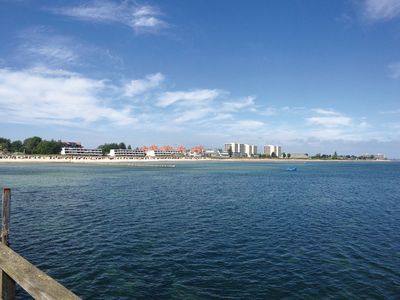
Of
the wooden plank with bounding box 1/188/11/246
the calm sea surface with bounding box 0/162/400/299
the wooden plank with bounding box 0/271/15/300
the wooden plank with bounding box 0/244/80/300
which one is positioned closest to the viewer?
the wooden plank with bounding box 0/244/80/300

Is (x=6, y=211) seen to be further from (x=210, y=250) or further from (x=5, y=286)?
(x=210, y=250)

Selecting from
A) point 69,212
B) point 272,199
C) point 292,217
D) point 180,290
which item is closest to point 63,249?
point 180,290

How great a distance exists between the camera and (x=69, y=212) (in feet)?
103

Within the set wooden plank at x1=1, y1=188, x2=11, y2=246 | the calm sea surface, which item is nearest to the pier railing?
wooden plank at x1=1, y1=188, x2=11, y2=246

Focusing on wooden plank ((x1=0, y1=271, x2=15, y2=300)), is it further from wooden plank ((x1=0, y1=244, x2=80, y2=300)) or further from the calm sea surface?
the calm sea surface

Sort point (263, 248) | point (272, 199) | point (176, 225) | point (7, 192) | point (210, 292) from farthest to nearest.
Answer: point (272, 199), point (176, 225), point (263, 248), point (210, 292), point (7, 192)

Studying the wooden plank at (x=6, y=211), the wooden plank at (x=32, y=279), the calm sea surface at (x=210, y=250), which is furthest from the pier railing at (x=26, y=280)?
the calm sea surface at (x=210, y=250)

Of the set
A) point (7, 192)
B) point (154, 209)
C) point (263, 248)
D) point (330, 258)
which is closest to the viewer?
point (7, 192)

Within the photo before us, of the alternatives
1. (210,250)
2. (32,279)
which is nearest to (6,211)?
(32,279)

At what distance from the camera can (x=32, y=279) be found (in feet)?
23.3

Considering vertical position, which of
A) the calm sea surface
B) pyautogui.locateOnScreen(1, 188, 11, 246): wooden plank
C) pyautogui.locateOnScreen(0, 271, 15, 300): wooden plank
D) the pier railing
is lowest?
the calm sea surface

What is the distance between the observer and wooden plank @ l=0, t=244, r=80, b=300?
635 cm

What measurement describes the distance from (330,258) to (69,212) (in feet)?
81.4

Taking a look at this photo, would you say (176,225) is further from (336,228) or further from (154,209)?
(336,228)
